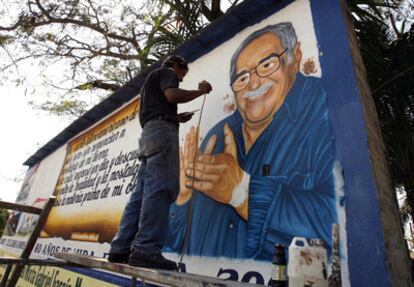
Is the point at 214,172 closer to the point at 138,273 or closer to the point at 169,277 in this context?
the point at 138,273

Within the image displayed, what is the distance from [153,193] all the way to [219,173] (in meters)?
0.82

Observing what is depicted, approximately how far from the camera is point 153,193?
6.65 feet

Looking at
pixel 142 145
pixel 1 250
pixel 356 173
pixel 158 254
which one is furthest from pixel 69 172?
pixel 356 173

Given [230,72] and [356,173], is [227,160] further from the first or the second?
[356,173]

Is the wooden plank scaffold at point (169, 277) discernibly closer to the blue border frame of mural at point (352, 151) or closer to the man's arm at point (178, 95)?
the blue border frame of mural at point (352, 151)

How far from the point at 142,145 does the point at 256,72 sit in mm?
1178

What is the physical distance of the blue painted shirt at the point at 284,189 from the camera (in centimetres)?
190

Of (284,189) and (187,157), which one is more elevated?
(187,157)

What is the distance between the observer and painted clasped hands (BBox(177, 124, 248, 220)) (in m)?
2.48

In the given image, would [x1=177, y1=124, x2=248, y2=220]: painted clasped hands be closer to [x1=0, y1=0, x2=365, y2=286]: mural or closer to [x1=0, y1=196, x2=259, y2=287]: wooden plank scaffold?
[x1=0, y1=0, x2=365, y2=286]: mural

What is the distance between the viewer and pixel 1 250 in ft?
26.9

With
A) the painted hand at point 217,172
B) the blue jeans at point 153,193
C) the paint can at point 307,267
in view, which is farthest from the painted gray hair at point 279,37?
the paint can at point 307,267

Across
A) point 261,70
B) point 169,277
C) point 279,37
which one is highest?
point 279,37

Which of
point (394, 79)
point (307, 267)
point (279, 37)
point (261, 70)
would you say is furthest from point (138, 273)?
point (394, 79)
